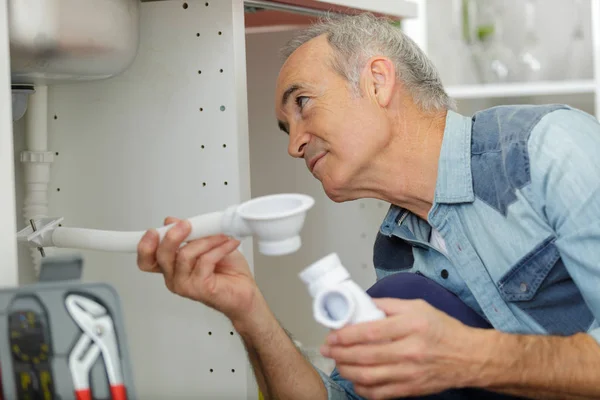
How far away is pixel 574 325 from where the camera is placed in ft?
3.23

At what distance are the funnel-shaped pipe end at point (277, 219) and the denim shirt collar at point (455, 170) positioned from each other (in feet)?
1.10

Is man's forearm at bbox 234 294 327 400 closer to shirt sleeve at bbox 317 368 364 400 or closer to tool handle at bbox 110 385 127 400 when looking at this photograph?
shirt sleeve at bbox 317 368 364 400

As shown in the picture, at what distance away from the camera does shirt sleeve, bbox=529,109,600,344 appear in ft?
2.85

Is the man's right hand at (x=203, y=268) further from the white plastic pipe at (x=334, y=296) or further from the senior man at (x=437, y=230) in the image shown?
the white plastic pipe at (x=334, y=296)

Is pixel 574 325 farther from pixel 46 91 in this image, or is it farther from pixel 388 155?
pixel 46 91

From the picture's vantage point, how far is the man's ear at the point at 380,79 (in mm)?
1045

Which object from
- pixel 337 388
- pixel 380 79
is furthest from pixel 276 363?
pixel 380 79

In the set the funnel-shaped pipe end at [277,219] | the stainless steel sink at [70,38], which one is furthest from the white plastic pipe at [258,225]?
the stainless steel sink at [70,38]

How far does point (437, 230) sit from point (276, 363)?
10.4 inches

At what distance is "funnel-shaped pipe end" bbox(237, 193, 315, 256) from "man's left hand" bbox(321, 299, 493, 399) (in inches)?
3.6

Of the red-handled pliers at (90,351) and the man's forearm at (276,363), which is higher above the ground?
the red-handled pliers at (90,351)

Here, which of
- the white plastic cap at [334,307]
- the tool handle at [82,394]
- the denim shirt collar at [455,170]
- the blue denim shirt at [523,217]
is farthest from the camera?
the denim shirt collar at [455,170]

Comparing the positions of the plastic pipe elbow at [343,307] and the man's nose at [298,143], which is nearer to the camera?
the plastic pipe elbow at [343,307]

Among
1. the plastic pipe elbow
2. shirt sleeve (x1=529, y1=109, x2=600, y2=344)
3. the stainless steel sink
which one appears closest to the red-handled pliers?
the plastic pipe elbow
